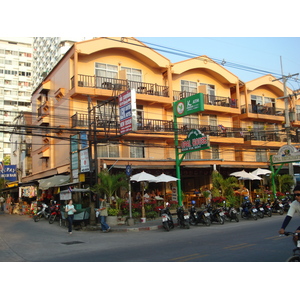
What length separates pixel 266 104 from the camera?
3516 cm

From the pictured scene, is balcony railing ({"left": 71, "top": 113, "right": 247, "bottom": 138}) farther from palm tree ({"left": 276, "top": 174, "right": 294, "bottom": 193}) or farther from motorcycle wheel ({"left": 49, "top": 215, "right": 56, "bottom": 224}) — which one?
motorcycle wheel ({"left": 49, "top": 215, "right": 56, "bottom": 224})

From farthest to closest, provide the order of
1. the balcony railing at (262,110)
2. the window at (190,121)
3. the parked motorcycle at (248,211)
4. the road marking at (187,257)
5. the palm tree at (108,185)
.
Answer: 1. the balcony railing at (262,110)
2. the window at (190,121)
3. the parked motorcycle at (248,211)
4. the palm tree at (108,185)
5. the road marking at (187,257)

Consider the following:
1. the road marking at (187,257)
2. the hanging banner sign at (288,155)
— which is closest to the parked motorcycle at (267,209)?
the hanging banner sign at (288,155)

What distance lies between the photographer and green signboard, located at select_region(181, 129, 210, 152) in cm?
2125

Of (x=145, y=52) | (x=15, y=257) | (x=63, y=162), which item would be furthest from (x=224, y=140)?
(x=15, y=257)

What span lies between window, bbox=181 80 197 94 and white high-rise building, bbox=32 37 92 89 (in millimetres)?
45566

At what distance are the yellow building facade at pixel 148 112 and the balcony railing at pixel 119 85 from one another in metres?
0.08

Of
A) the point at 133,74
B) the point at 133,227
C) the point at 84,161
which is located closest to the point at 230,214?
the point at 133,227

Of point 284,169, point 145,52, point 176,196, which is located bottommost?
point 176,196

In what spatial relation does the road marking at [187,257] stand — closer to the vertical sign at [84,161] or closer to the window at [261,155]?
the vertical sign at [84,161]

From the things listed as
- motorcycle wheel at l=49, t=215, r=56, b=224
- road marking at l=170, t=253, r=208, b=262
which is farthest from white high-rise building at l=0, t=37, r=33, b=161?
road marking at l=170, t=253, r=208, b=262

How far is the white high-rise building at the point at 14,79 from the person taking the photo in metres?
71.2

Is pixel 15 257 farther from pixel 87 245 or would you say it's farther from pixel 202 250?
pixel 202 250

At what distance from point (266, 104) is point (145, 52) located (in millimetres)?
15505
